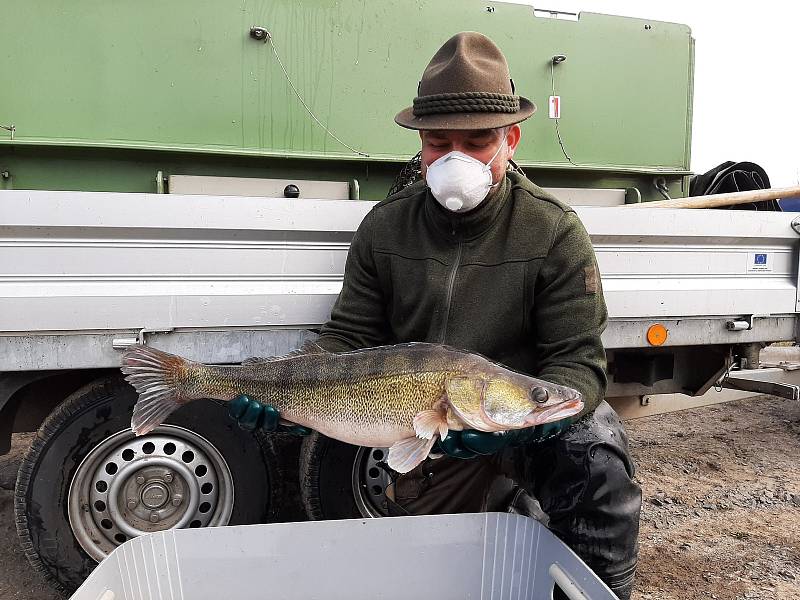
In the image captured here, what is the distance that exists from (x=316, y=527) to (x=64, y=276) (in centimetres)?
146

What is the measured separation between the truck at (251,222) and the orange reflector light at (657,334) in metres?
0.02

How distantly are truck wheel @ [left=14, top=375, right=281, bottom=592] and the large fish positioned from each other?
651 millimetres

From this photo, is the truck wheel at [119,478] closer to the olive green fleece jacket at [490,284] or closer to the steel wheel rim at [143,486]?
the steel wheel rim at [143,486]

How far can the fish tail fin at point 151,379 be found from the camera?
2043mm

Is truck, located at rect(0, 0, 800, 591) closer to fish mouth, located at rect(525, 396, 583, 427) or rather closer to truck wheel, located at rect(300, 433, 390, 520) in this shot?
truck wheel, located at rect(300, 433, 390, 520)

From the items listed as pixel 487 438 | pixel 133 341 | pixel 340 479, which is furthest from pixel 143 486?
pixel 487 438

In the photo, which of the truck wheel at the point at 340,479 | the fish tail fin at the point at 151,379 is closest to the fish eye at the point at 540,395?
the fish tail fin at the point at 151,379

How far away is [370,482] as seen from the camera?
2955 mm

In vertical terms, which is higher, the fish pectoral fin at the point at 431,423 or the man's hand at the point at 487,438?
the fish pectoral fin at the point at 431,423

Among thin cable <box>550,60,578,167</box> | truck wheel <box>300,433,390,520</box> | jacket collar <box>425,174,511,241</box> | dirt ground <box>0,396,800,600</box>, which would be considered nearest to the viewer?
jacket collar <box>425,174,511,241</box>

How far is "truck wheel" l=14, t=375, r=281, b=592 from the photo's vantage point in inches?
102

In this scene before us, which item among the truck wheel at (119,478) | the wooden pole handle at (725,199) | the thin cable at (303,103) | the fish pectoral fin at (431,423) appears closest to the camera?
the fish pectoral fin at (431,423)

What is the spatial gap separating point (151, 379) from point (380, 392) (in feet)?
2.62

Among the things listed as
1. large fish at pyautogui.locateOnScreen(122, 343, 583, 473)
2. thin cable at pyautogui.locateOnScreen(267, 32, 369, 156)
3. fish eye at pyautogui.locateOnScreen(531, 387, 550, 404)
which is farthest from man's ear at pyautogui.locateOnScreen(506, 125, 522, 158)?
thin cable at pyautogui.locateOnScreen(267, 32, 369, 156)
